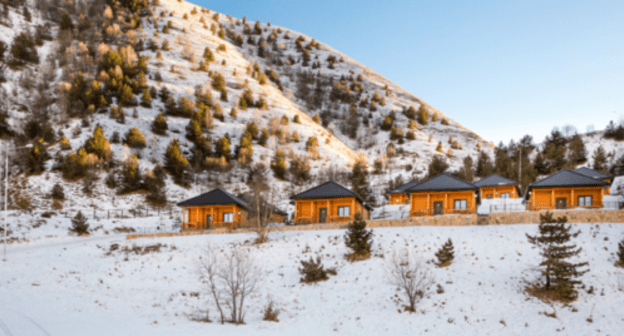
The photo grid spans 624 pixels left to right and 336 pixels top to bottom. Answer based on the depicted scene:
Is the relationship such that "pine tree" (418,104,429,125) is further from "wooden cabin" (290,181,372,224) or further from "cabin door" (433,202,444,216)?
"wooden cabin" (290,181,372,224)

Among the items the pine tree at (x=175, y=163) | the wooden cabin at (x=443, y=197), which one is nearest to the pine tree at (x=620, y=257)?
the wooden cabin at (x=443, y=197)

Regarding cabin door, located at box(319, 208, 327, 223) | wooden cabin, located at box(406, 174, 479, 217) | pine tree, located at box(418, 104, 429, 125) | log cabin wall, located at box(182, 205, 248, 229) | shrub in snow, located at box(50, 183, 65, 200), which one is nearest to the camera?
wooden cabin, located at box(406, 174, 479, 217)

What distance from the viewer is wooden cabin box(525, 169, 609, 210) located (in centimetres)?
3195

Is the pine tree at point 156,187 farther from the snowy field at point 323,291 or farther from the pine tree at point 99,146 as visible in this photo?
the snowy field at point 323,291

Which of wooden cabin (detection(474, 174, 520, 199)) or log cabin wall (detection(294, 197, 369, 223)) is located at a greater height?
wooden cabin (detection(474, 174, 520, 199))

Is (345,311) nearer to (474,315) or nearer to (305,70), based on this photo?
(474,315)

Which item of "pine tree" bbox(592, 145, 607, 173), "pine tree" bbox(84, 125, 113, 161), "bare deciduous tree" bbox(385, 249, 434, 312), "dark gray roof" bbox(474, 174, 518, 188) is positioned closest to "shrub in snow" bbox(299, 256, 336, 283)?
"bare deciduous tree" bbox(385, 249, 434, 312)

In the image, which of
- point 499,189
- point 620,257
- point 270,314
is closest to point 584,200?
point 499,189

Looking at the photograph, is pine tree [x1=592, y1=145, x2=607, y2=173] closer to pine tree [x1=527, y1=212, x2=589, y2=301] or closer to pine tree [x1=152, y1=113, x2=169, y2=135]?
pine tree [x1=527, y1=212, x2=589, y2=301]

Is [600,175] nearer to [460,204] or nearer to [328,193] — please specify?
[460,204]

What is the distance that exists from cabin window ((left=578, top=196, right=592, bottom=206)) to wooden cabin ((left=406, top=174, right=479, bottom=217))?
8.49 meters

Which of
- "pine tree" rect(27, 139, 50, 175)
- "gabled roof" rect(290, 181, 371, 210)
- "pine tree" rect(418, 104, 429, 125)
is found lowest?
"gabled roof" rect(290, 181, 371, 210)

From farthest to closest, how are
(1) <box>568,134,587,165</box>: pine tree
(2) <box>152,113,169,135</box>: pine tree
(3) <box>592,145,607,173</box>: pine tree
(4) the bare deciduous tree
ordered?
(2) <box>152,113,169,135</box>: pine tree, (1) <box>568,134,587,165</box>: pine tree, (3) <box>592,145,607,173</box>: pine tree, (4) the bare deciduous tree

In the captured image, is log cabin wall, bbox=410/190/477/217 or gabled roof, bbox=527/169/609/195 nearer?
gabled roof, bbox=527/169/609/195
